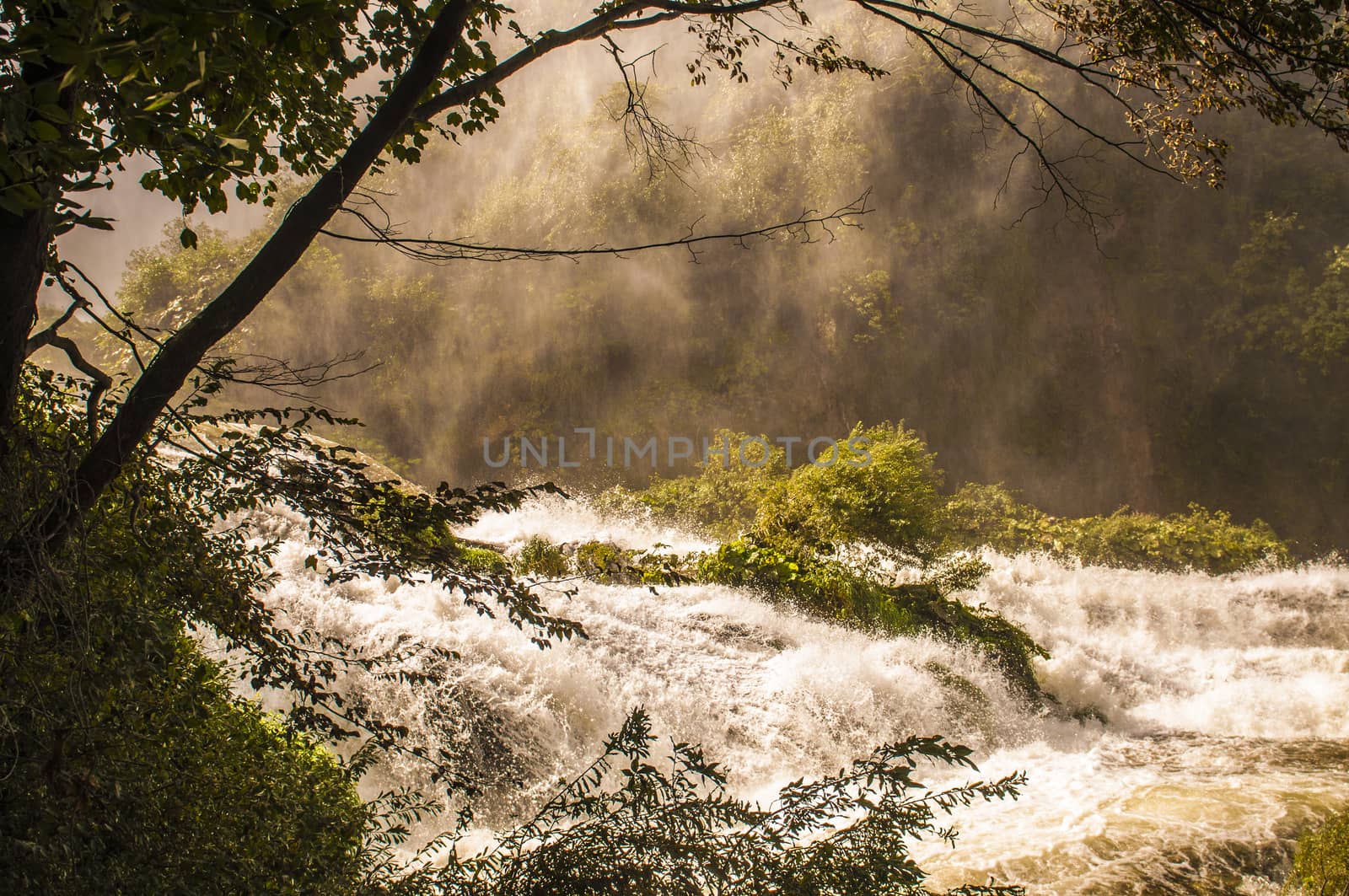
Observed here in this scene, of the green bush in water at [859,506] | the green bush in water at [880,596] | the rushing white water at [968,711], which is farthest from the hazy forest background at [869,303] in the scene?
the green bush in water at [880,596]

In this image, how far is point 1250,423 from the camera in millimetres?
12094

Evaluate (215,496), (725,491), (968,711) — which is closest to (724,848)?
(215,496)

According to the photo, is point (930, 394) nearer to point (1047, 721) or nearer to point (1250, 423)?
point (1250, 423)

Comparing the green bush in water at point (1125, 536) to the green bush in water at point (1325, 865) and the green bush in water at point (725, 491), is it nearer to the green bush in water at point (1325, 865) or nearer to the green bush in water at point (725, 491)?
the green bush in water at point (725, 491)

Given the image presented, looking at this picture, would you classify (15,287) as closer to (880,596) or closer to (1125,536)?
(880,596)

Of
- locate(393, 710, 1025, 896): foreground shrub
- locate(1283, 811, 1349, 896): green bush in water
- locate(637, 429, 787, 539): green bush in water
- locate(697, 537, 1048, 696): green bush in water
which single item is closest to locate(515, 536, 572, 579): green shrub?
locate(697, 537, 1048, 696): green bush in water

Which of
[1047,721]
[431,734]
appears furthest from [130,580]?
[1047,721]

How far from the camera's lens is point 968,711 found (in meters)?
5.99

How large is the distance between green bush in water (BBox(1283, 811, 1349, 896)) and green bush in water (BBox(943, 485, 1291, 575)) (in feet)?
21.5

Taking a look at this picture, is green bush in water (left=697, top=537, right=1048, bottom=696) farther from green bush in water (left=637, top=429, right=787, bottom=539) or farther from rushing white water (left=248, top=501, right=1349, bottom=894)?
green bush in water (left=637, top=429, right=787, bottom=539)

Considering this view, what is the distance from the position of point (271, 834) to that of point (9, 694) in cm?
85

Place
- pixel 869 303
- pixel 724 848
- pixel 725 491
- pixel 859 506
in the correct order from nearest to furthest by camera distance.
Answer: pixel 724 848
pixel 859 506
pixel 725 491
pixel 869 303

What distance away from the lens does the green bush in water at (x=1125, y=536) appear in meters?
10.4

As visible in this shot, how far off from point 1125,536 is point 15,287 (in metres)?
11.8
